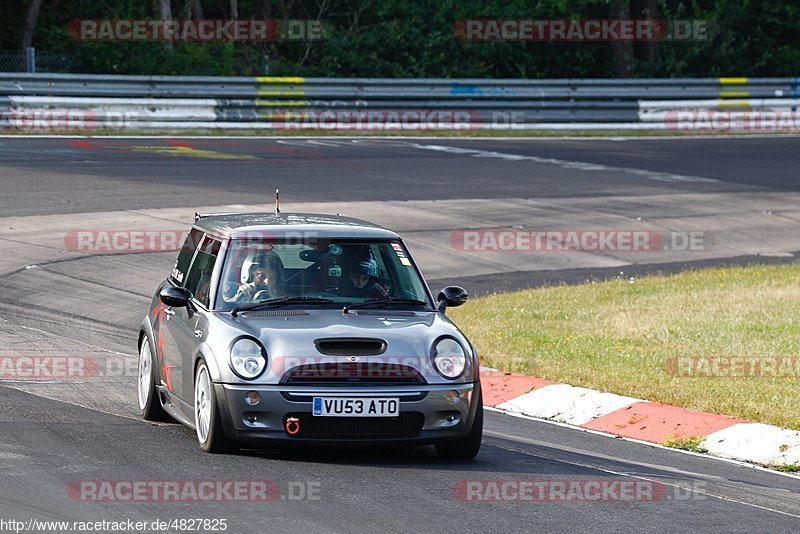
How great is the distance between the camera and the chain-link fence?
3147 cm

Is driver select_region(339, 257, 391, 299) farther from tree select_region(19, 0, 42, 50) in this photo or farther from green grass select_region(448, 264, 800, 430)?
tree select_region(19, 0, 42, 50)

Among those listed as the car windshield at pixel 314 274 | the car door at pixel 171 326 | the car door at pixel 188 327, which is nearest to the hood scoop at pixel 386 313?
the car windshield at pixel 314 274

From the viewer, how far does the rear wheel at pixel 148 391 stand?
30.7 feet

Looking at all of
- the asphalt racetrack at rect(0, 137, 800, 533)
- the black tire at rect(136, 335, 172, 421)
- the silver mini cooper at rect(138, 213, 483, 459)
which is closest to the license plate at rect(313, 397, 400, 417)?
the silver mini cooper at rect(138, 213, 483, 459)

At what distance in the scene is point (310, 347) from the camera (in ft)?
26.1

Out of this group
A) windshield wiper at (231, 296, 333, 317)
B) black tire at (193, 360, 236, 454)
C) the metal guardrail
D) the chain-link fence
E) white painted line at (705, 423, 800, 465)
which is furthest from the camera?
the chain-link fence

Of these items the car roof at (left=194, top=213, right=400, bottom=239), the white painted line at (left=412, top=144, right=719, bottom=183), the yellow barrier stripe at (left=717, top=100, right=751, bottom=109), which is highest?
the car roof at (left=194, top=213, right=400, bottom=239)

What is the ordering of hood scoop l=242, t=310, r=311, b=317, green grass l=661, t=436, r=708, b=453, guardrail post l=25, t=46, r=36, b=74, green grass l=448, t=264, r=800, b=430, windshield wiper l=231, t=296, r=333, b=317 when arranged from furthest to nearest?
1. guardrail post l=25, t=46, r=36, b=74
2. green grass l=448, t=264, r=800, b=430
3. green grass l=661, t=436, r=708, b=453
4. windshield wiper l=231, t=296, r=333, b=317
5. hood scoop l=242, t=310, r=311, b=317

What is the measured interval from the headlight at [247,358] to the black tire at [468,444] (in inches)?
47.6

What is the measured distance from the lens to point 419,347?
26.7 feet

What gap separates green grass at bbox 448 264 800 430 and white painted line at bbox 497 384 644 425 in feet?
0.60

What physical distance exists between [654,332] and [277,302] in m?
6.29

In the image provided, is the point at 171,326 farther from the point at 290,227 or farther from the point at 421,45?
the point at 421,45

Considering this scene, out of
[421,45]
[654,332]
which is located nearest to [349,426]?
[654,332]
